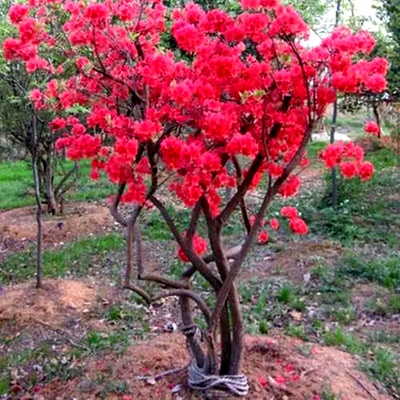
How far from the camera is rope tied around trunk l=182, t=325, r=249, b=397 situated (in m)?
3.27

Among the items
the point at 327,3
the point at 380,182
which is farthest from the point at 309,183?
the point at 327,3

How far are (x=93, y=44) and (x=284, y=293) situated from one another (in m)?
2.97

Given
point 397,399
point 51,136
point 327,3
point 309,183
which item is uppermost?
point 327,3

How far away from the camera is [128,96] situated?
3080 mm

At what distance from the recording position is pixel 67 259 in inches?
257

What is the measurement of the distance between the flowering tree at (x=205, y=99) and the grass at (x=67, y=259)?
3.08 metres

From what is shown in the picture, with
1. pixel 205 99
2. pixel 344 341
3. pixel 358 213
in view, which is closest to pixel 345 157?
pixel 205 99

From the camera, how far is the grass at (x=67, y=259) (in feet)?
20.2

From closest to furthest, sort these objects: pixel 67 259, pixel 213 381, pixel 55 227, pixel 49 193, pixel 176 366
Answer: pixel 213 381 → pixel 176 366 → pixel 67 259 → pixel 55 227 → pixel 49 193

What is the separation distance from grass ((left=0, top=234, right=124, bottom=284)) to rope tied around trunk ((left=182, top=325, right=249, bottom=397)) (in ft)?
9.65

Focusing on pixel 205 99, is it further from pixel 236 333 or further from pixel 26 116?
pixel 26 116

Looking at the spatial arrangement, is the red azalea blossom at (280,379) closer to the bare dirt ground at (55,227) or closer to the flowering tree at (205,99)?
the flowering tree at (205,99)

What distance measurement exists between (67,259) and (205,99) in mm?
4233

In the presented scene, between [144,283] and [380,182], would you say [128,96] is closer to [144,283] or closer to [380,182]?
[144,283]
